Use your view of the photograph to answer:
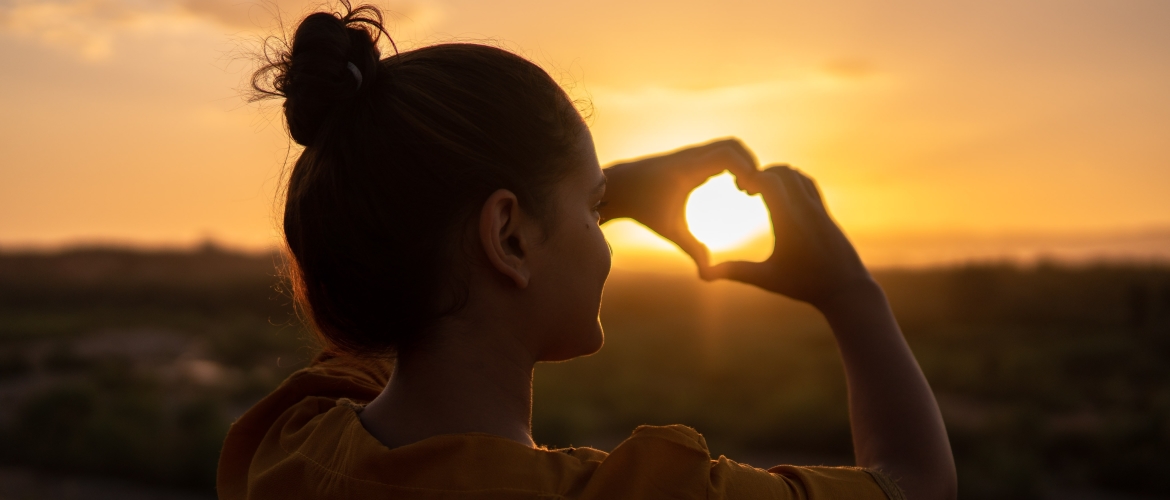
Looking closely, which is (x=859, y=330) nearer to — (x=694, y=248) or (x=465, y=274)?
(x=694, y=248)

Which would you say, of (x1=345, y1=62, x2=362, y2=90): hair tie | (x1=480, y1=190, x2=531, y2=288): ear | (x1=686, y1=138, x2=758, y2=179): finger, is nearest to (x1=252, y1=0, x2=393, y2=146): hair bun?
(x1=345, y1=62, x2=362, y2=90): hair tie

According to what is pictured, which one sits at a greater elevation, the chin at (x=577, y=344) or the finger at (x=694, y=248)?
the finger at (x=694, y=248)

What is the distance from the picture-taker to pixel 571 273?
45.8 inches

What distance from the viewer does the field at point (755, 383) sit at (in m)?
10.3

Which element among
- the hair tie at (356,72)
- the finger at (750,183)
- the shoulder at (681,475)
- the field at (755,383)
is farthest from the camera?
the field at (755,383)

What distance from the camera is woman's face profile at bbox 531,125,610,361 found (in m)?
1.15

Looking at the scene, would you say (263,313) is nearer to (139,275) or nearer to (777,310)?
(139,275)

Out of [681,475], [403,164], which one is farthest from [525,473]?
[403,164]

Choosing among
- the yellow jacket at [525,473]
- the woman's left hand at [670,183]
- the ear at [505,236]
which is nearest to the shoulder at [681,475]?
the yellow jacket at [525,473]

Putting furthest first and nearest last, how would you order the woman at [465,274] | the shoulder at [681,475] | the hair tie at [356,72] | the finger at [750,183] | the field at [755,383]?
the field at [755,383] < the finger at [750,183] < the hair tie at [356,72] < the woman at [465,274] < the shoulder at [681,475]

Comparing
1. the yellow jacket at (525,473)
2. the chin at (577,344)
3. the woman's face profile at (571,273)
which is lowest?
the yellow jacket at (525,473)

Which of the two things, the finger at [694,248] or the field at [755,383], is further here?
the field at [755,383]

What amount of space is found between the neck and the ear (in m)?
0.10

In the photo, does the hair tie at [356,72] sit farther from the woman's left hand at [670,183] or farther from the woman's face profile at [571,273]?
the woman's left hand at [670,183]
